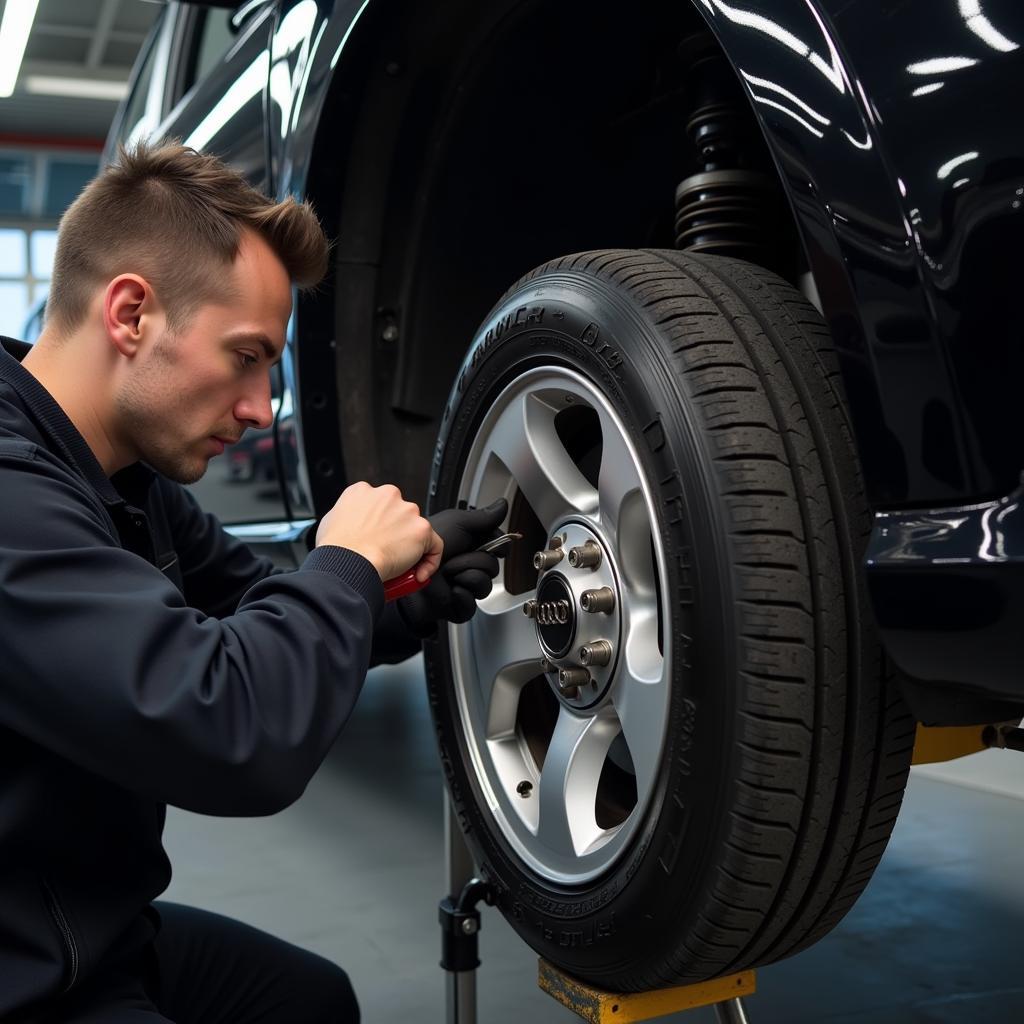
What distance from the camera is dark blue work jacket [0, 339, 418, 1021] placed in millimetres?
822

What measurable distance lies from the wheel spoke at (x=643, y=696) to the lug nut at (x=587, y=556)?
70 millimetres

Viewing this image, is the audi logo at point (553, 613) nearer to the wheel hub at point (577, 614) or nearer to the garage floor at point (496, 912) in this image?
the wheel hub at point (577, 614)

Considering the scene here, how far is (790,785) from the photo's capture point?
0.90 metres

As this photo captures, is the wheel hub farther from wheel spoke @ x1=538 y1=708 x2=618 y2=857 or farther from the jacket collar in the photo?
the jacket collar

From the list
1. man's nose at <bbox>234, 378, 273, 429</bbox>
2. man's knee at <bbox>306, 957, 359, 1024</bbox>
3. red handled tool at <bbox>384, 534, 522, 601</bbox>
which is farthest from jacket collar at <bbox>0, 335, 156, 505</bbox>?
man's knee at <bbox>306, 957, 359, 1024</bbox>

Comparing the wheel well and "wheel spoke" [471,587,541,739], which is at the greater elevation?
the wheel well

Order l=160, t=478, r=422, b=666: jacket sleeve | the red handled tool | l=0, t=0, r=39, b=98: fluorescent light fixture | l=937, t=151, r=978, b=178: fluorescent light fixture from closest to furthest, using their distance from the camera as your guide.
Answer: l=937, t=151, r=978, b=178: fluorescent light fixture < the red handled tool < l=160, t=478, r=422, b=666: jacket sleeve < l=0, t=0, r=39, b=98: fluorescent light fixture

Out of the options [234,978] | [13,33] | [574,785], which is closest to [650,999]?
[574,785]

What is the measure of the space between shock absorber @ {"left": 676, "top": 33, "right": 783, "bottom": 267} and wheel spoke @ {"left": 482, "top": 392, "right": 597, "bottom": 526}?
0.26 meters

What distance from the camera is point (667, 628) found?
0.97 m

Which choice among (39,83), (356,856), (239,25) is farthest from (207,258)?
(39,83)

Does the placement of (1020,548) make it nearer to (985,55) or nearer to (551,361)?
(985,55)

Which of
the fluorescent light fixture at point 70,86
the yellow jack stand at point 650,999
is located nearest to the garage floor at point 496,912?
the yellow jack stand at point 650,999

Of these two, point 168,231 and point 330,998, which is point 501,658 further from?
point 168,231
